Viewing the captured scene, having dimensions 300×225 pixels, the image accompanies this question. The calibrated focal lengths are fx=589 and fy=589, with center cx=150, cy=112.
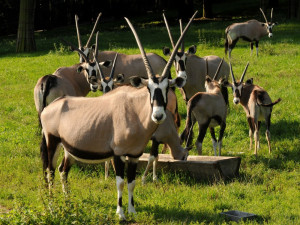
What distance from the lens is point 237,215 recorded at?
24.0 ft

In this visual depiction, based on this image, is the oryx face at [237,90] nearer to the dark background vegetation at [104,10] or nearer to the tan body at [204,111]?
the tan body at [204,111]

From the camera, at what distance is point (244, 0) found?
147ft

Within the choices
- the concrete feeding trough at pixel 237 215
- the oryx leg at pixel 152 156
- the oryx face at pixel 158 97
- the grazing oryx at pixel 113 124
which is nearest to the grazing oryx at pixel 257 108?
the oryx leg at pixel 152 156

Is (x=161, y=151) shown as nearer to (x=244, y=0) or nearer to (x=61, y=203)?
(x=61, y=203)

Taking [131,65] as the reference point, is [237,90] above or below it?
below

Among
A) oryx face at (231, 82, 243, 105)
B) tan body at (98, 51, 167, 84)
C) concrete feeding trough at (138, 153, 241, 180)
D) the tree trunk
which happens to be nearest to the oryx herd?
concrete feeding trough at (138, 153, 241, 180)

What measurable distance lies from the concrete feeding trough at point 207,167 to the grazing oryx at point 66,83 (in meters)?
2.36

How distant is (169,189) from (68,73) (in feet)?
A: 15.1

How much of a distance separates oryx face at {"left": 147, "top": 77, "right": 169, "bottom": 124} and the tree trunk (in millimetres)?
19044

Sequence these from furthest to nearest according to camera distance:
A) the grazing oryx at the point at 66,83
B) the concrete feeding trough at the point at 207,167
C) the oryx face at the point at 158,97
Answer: the grazing oryx at the point at 66,83 < the concrete feeding trough at the point at 207,167 < the oryx face at the point at 158,97

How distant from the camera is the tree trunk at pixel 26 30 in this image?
25.2 meters

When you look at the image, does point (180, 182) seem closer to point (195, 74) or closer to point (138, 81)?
point (138, 81)

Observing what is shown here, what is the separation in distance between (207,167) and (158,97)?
2.40 metres

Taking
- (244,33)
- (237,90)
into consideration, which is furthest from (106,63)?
(244,33)
